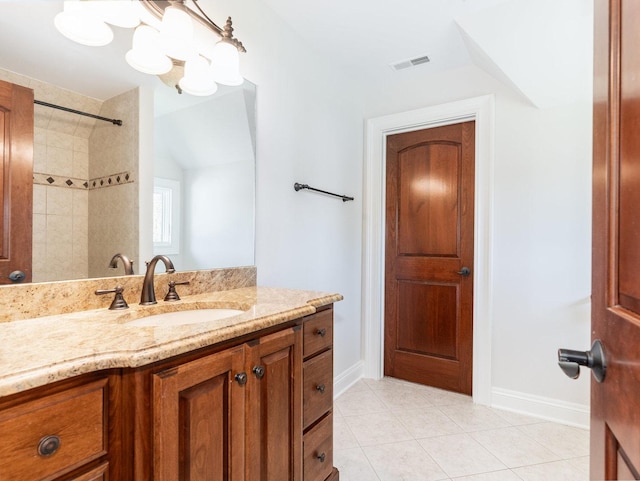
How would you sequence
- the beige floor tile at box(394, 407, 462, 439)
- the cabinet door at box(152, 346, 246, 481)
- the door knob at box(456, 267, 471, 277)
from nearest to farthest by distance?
the cabinet door at box(152, 346, 246, 481) → the beige floor tile at box(394, 407, 462, 439) → the door knob at box(456, 267, 471, 277)

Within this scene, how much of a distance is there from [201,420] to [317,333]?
59 cm

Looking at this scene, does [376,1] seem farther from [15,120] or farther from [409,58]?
[15,120]

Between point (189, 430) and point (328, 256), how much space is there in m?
1.61

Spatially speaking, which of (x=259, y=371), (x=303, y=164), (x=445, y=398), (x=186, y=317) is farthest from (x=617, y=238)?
(x=445, y=398)

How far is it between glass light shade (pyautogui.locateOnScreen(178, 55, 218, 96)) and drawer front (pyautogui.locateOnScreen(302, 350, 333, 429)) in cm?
125

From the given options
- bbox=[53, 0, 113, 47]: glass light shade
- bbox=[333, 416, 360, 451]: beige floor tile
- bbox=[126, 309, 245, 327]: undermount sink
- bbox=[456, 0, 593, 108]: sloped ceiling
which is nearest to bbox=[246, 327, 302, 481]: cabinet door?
bbox=[126, 309, 245, 327]: undermount sink

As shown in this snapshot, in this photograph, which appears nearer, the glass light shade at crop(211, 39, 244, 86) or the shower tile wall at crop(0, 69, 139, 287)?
the shower tile wall at crop(0, 69, 139, 287)

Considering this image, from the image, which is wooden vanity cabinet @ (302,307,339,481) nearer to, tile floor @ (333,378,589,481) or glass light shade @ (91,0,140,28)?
tile floor @ (333,378,589,481)

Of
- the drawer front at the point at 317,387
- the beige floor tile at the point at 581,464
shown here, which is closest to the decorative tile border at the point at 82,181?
the drawer front at the point at 317,387

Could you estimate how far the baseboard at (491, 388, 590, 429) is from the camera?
2.01 metres

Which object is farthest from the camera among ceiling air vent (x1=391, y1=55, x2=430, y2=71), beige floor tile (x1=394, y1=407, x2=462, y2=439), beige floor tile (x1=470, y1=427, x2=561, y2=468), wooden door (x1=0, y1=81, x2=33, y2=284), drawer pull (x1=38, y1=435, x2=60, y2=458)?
ceiling air vent (x1=391, y1=55, x2=430, y2=71)

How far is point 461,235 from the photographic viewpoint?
2.43 metres

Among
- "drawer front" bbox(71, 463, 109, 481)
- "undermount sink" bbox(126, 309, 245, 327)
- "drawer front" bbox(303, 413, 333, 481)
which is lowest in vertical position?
"drawer front" bbox(303, 413, 333, 481)

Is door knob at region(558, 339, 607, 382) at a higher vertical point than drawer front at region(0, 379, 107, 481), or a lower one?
higher
